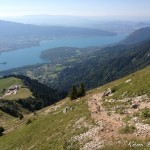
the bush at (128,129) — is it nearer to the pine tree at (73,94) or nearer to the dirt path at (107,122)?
the dirt path at (107,122)

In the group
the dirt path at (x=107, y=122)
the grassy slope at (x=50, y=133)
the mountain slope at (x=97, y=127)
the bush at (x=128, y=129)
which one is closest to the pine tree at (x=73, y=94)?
the mountain slope at (x=97, y=127)

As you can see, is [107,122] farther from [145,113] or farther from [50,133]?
[50,133]

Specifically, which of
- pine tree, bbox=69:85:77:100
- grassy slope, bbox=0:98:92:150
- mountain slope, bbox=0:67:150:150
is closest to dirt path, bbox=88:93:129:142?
mountain slope, bbox=0:67:150:150

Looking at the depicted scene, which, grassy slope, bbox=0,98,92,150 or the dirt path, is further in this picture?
grassy slope, bbox=0,98,92,150

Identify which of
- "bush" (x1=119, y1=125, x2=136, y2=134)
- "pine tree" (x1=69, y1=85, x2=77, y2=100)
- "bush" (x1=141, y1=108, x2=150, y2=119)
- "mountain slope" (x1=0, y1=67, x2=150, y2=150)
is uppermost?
"bush" (x1=141, y1=108, x2=150, y2=119)

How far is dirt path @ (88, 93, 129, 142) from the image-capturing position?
32991mm

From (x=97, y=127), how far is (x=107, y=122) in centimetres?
154

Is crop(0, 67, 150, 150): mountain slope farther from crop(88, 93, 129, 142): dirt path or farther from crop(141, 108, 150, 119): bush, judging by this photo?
crop(141, 108, 150, 119): bush

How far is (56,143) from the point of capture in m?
39.3

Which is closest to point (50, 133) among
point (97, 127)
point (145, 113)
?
point (97, 127)

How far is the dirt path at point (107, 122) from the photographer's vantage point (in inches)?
1299

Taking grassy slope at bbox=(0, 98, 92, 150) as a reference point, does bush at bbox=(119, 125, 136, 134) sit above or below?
above

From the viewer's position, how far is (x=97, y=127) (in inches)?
1442

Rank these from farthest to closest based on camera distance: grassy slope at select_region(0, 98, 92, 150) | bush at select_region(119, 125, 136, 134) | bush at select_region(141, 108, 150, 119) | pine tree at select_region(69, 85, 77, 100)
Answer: pine tree at select_region(69, 85, 77, 100)
grassy slope at select_region(0, 98, 92, 150)
bush at select_region(141, 108, 150, 119)
bush at select_region(119, 125, 136, 134)
